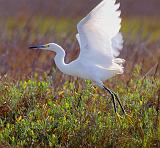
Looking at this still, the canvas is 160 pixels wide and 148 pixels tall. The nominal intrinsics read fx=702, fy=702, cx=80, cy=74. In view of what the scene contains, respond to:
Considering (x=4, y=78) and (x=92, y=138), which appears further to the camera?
(x=4, y=78)

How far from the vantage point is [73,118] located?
619 cm

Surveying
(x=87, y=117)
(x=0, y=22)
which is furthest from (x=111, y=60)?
(x=0, y=22)

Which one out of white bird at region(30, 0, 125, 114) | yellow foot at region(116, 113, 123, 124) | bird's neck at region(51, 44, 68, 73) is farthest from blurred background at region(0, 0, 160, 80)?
bird's neck at region(51, 44, 68, 73)

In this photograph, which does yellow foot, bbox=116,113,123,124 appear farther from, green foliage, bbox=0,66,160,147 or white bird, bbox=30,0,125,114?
white bird, bbox=30,0,125,114

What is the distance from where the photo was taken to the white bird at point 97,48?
658 centimetres

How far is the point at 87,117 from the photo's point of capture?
246 inches

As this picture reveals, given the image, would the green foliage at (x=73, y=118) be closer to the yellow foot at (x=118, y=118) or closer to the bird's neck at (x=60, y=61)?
the yellow foot at (x=118, y=118)

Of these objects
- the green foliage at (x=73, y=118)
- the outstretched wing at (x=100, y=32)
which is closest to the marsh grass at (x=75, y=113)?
the green foliage at (x=73, y=118)

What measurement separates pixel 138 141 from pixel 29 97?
1.37m

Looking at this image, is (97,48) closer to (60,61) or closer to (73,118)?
(60,61)

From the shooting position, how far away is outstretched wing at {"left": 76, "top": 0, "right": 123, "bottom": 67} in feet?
21.4

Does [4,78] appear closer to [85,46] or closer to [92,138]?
[85,46]

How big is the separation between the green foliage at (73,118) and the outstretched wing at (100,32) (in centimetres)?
29

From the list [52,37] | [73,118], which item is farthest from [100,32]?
[52,37]
